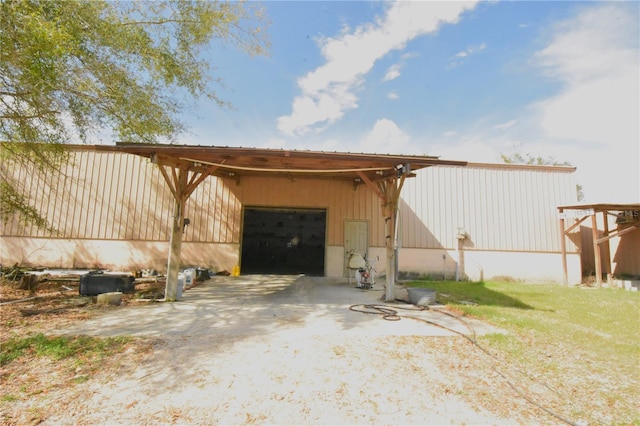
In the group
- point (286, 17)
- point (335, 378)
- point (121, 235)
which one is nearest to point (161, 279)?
point (121, 235)

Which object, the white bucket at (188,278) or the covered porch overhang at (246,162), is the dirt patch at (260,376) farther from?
the white bucket at (188,278)

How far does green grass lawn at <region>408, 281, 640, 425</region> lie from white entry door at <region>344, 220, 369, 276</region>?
11.2 feet

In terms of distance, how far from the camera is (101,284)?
6.68 m

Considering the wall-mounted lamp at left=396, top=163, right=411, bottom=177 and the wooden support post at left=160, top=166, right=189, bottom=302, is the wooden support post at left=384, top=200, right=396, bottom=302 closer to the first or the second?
the wall-mounted lamp at left=396, top=163, right=411, bottom=177

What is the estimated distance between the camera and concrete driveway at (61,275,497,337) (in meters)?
4.48

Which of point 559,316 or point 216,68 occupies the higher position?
point 216,68

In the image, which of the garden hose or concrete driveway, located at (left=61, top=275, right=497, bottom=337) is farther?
concrete driveway, located at (left=61, top=275, right=497, bottom=337)

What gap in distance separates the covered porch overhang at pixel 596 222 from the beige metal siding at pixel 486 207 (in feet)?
1.06

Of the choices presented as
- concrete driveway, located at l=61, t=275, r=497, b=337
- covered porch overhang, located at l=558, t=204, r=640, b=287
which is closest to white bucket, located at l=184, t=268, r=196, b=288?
concrete driveway, located at l=61, t=275, r=497, b=337

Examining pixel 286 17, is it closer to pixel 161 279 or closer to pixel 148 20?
pixel 148 20

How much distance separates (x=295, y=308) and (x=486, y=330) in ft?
11.2

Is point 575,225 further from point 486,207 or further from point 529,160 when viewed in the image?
point 529,160

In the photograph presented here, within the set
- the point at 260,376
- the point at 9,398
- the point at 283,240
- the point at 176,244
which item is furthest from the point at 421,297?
the point at 283,240

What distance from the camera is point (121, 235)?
10203mm
